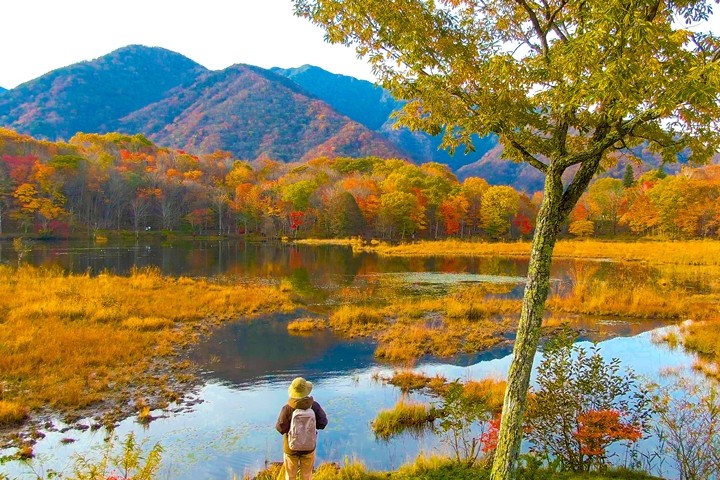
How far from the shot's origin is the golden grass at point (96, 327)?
11.6 meters

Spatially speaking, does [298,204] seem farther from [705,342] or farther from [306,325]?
[705,342]

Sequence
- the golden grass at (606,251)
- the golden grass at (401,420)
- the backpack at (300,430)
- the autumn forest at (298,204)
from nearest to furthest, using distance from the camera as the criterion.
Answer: the backpack at (300,430), the golden grass at (401,420), the golden grass at (606,251), the autumn forest at (298,204)

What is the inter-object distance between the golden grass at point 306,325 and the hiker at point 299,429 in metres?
12.3

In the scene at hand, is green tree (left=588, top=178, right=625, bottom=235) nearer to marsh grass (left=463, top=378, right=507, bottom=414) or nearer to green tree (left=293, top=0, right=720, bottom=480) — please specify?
marsh grass (left=463, top=378, right=507, bottom=414)

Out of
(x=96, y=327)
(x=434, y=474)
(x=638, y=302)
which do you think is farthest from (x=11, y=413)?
(x=638, y=302)

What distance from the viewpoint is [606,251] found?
2280 inches

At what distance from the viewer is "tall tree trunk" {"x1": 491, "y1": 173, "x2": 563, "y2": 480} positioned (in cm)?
535

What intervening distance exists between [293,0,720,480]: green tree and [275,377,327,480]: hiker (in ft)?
7.83

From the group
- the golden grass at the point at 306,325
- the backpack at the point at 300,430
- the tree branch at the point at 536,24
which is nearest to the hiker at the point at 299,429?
the backpack at the point at 300,430

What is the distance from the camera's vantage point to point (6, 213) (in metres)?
75.7

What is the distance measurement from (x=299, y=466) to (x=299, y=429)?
611 mm

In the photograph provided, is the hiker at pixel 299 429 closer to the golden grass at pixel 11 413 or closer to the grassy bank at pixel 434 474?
the grassy bank at pixel 434 474

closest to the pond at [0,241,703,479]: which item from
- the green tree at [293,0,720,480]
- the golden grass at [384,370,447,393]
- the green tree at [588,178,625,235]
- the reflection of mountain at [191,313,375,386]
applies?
A: the reflection of mountain at [191,313,375,386]

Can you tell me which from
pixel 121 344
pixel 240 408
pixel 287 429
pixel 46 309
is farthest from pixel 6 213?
pixel 287 429
